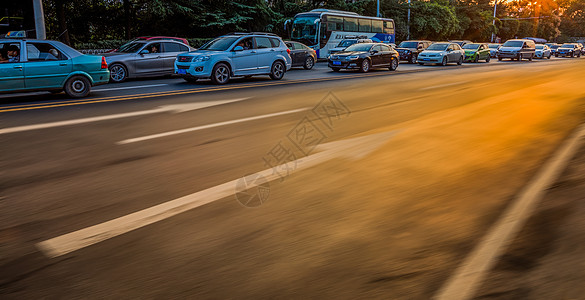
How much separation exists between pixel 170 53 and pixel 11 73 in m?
7.56

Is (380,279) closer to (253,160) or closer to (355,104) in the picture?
(253,160)

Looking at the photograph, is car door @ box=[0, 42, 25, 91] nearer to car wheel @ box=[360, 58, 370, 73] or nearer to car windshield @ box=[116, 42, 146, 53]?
car windshield @ box=[116, 42, 146, 53]

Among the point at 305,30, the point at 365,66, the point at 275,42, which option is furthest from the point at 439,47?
the point at 275,42

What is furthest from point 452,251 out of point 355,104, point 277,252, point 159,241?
point 355,104

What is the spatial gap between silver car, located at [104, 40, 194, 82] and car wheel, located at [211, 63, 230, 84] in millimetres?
3049

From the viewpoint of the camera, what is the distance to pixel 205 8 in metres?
30.7

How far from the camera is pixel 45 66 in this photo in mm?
10562

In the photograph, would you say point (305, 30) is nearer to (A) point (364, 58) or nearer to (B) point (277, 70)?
(A) point (364, 58)

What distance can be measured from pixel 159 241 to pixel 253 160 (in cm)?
229

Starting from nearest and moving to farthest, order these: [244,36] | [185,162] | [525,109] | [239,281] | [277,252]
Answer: [239,281] < [277,252] < [185,162] < [525,109] < [244,36]

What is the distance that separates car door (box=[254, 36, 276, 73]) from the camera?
52.9ft

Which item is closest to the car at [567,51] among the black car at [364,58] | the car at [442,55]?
the car at [442,55]

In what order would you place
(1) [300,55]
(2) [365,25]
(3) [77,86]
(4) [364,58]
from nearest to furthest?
(3) [77,86], (4) [364,58], (1) [300,55], (2) [365,25]

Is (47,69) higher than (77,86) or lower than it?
higher
